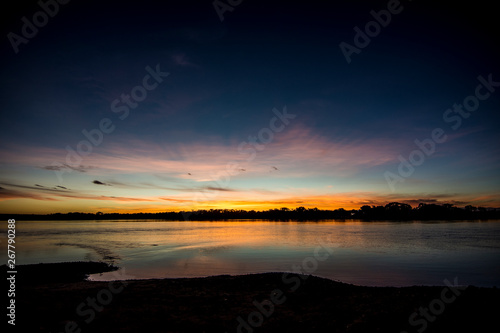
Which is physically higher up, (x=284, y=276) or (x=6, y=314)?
(x=6, y=314)

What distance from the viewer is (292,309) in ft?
40.5

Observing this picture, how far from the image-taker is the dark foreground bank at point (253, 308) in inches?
395

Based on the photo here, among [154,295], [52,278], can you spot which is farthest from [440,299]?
[52,278]

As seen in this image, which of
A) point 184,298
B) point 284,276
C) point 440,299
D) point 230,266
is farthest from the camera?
point 230,266

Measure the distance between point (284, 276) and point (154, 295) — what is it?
31.2ft

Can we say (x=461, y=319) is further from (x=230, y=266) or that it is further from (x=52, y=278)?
(x=52, y=278)

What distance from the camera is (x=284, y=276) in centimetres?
1989

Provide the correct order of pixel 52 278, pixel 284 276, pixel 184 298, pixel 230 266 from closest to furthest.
Result: pixel 184 298
pixel 284 276
pixel 52 278
pixel 230 266

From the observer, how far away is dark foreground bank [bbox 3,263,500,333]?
10023 millimetres

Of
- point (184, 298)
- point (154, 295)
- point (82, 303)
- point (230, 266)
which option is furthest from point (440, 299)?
point (230, 266)

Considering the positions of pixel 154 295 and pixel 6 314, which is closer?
pixel 6 314

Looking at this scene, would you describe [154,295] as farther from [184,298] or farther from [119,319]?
[119,319]

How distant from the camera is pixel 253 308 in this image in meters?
12.4

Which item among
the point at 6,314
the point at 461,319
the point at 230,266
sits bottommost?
the point at 230,266
